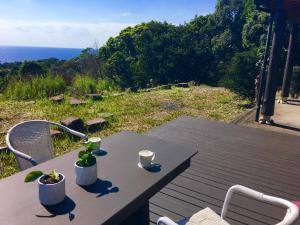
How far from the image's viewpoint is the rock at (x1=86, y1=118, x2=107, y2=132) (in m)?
5.73

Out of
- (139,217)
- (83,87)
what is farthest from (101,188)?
(83,87)

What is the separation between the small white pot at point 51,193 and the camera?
5.28 feet

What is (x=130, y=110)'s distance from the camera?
723 centimetres

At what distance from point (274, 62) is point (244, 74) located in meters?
2.53

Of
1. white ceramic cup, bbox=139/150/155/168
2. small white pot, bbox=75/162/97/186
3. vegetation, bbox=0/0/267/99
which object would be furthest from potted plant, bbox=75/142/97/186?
vegetation, bbox=0/0/267/99

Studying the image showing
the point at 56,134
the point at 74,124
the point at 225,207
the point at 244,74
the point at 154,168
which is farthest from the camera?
the point at 244,74

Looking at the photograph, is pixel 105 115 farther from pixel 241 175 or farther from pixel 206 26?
pixel 206 26

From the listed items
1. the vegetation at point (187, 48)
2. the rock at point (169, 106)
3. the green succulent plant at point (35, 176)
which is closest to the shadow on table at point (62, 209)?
the green succulent plant at point (35, 176)

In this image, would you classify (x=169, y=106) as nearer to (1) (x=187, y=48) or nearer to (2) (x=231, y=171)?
(2) (x=231, y=171)

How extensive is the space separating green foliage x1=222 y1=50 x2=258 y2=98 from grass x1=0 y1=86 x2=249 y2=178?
0.36m

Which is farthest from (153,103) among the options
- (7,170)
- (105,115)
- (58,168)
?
(58,168)

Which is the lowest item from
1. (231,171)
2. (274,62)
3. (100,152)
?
(231,171)

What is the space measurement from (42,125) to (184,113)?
4500 millimetres

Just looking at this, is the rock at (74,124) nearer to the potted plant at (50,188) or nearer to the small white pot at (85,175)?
the small white pot at (85,175)
